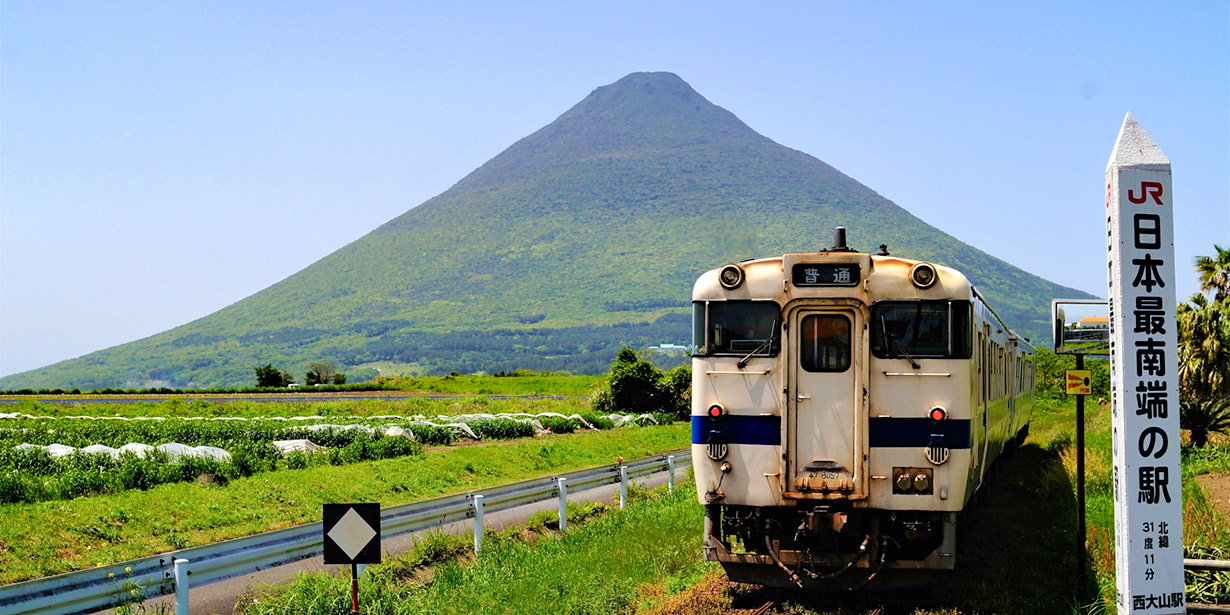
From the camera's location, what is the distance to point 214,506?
57.1 ft

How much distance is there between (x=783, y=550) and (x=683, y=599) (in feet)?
3.83

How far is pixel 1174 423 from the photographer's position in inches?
320

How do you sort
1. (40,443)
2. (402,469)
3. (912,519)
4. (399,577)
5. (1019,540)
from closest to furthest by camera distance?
(912,519)
(399,577)
(1019,540)
(402,469)
(40,443)

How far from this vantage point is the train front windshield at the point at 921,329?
10.8 m

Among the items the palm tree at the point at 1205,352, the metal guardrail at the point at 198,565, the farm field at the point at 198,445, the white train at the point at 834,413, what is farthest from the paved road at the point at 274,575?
the palm tree at the point at 1205,352

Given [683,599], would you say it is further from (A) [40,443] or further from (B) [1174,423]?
(A) [40,443]

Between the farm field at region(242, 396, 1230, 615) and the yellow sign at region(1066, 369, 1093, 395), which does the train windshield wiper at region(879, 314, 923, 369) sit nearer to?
the farm field at region(242, 396, 1230, 615)

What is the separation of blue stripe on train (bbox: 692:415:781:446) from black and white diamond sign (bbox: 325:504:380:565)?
3608 millimetres

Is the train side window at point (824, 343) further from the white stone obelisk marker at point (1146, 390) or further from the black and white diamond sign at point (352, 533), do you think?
the black and white diamond sign at point (352, 533)

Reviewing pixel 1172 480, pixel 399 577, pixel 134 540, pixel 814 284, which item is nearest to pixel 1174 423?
pixel 1172 480

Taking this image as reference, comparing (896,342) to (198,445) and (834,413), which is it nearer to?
(834,413)

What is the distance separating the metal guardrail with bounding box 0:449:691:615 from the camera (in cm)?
881

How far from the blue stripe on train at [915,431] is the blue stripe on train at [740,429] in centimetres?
97

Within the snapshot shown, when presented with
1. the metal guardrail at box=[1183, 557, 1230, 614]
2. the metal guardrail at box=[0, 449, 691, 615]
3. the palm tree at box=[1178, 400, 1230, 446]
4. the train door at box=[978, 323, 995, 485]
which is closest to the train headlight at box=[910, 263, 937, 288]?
the train door at box=[978, 323, 995, 485]
